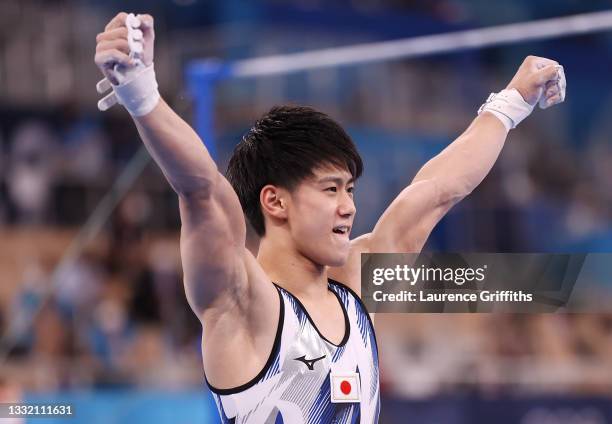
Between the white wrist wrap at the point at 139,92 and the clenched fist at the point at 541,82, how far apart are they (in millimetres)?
1813

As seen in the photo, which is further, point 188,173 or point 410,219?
point 410,219

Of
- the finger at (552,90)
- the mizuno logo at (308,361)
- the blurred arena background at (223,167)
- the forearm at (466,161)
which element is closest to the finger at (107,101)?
the mizuno logo at (308,361)

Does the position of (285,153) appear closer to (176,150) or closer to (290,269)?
(290,269)

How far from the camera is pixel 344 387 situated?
3.17 m

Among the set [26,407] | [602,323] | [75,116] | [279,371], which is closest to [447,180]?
[279,371]

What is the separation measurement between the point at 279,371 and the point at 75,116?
27.5 feet

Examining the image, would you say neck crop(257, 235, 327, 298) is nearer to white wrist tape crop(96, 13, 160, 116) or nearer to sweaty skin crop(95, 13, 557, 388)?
sweaty skin crop(95, 13, 557, 388)

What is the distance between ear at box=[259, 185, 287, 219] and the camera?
10.6 feet

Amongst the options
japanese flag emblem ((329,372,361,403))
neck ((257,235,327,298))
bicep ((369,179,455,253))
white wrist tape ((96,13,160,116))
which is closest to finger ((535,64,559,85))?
bicep ((369,179,455,253))

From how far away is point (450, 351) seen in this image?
32.1 ft

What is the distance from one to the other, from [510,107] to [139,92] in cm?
184

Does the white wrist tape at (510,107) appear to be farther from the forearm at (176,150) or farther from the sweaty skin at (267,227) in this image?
the forearm at (176,150)

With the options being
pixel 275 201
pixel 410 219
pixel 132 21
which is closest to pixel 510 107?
pixel 410 219

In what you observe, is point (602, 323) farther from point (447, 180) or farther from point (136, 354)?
point (447, 180)
